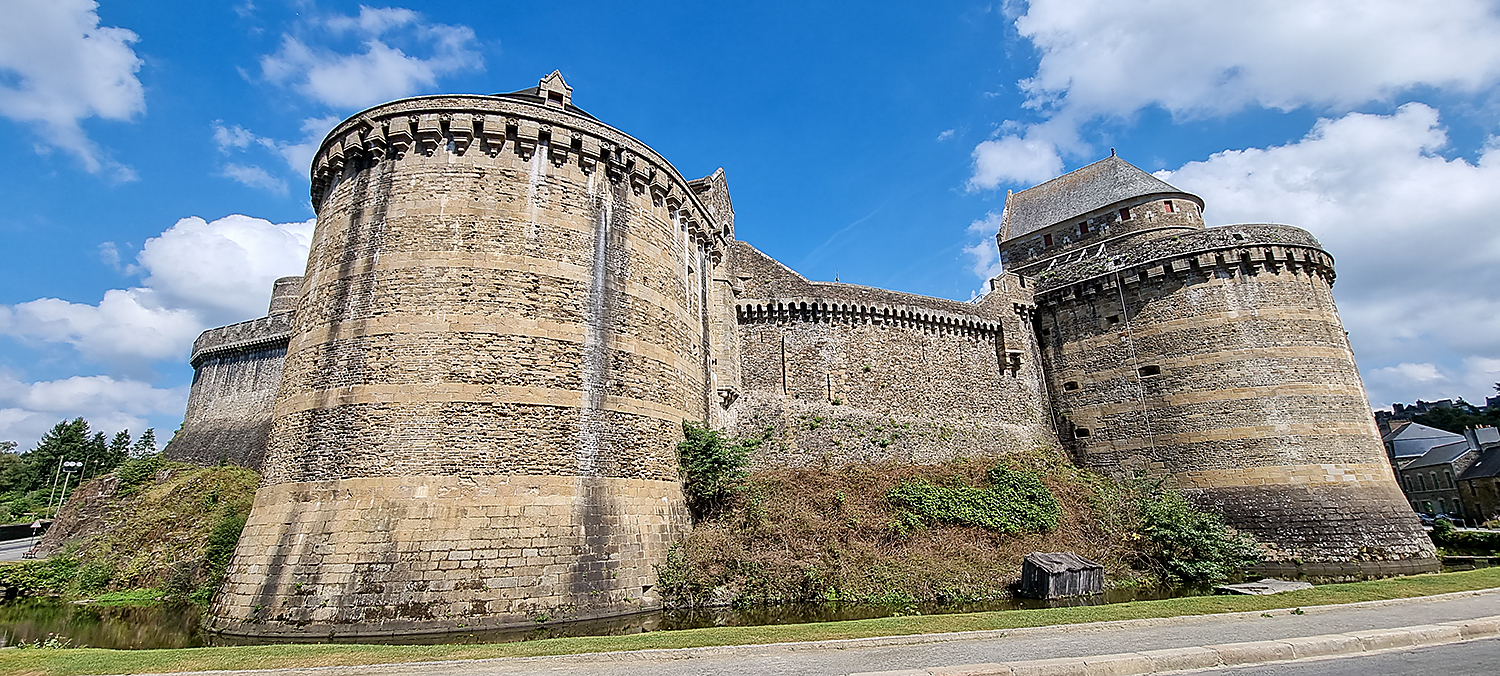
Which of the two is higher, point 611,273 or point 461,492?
point 611,273

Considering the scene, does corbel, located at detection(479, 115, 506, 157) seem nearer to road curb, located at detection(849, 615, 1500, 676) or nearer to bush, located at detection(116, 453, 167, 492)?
road curb, located at detection(849, 615, 1500, 676)

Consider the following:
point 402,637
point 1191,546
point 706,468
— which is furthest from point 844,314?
point 402,637

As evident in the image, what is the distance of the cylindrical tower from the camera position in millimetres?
11039

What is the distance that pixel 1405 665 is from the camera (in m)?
6.17

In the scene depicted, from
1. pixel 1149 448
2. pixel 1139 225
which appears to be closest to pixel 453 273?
pixel 1149 448

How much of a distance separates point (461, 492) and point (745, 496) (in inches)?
263

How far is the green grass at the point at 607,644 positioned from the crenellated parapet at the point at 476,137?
962cm

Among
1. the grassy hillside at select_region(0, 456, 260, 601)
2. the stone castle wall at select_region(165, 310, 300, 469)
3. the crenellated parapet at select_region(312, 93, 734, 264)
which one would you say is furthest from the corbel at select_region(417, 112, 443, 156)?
the stone castle wall at select_region(165, 310, 300, 469)

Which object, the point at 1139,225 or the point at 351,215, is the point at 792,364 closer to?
the point at 351,215

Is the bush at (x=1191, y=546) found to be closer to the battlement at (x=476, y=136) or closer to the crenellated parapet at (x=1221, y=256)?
the crenellated parapet at (x=1221, y=256)

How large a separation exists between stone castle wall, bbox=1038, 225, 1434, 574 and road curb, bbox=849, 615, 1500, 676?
40.5 ft

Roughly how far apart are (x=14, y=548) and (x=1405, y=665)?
134 feet

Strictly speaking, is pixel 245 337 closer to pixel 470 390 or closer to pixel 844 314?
pixel 470 390

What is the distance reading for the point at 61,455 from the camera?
49562 mm
